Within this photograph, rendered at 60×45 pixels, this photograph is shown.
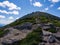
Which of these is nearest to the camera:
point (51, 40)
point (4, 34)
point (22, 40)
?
point (51, 40)

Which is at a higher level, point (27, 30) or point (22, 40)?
point (27, 30)

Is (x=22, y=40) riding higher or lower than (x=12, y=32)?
Result: lower

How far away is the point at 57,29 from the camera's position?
61500 millimetres

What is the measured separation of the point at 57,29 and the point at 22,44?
18035mm

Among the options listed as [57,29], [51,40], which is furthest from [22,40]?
[57,29]

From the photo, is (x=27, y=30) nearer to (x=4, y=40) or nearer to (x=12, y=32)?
(x=12, y=32)

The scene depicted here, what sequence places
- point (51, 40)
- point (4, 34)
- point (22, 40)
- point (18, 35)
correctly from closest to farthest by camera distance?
point (51, 40)
point (22, 40)
point (18, 35)
point (4, 34)

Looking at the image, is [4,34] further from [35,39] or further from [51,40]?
[51,40]

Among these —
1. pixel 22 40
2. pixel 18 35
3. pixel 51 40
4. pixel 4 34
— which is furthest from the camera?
pixel 4 34

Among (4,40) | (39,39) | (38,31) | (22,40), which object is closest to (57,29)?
(38,31)

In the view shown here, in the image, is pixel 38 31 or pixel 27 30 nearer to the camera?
pixel 38 31

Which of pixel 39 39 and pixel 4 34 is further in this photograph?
pixel 4 34

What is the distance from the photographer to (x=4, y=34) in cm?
6341

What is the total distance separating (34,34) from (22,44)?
7.32m
